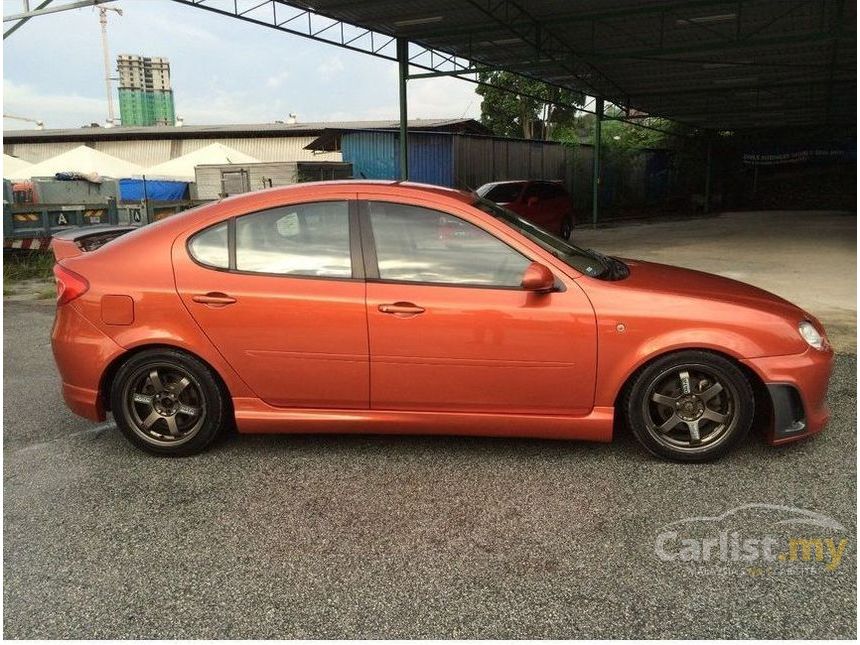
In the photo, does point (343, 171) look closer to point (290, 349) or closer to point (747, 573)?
point (290, 349)

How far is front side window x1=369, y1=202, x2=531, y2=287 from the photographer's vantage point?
3615 mm

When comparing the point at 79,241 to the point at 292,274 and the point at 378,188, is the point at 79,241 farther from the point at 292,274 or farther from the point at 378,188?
the point at 378,188

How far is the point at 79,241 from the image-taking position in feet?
14.6

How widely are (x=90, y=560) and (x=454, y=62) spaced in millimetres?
17738

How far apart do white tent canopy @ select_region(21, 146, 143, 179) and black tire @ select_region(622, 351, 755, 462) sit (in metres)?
30.7

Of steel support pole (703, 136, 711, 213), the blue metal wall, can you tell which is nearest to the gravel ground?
the blue metal wall

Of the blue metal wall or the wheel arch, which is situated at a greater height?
the blue metal wall

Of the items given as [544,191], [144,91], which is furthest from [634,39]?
[144,91]

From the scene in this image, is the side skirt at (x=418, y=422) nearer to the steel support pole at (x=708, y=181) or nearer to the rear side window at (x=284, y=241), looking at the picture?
A: the rear side window at (x=284, y=241)

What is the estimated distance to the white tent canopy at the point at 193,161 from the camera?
93.2ft

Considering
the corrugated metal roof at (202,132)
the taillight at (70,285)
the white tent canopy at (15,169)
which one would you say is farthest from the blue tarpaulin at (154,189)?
the taillight at (70,285)

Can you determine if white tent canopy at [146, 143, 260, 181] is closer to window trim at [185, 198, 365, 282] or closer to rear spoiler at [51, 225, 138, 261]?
rear spoiler at [51, 225, 138, 261]

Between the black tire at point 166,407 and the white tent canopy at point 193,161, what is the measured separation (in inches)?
1017

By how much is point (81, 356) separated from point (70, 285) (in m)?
0.41
